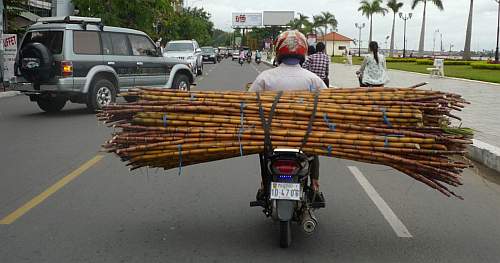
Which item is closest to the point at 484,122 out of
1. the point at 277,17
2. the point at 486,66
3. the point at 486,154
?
the point at 486,154

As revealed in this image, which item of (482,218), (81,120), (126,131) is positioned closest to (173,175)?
(126,131)

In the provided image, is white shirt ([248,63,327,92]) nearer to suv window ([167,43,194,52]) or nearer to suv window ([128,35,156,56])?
suv window ([128,35,156,56])

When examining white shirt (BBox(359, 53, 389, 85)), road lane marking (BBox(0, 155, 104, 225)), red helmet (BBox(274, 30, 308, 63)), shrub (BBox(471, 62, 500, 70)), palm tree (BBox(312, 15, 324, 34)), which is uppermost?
palm tree (BBox(312, 15, 324, 34))

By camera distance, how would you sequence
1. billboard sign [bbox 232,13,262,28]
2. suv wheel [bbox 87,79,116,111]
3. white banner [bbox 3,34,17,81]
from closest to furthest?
suv wheel [bbox 87,79,116,111] → white banner [bbox 3,34,17,81] → billboard sign [bbox 232,13,262,28]

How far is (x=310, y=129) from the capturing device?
4.20 m

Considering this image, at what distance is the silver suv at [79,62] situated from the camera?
502 inches

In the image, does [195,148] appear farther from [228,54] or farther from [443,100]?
[228,54]

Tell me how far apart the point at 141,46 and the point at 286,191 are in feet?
37.1

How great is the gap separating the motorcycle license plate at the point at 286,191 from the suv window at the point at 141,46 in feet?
36.1

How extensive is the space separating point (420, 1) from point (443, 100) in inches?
2609

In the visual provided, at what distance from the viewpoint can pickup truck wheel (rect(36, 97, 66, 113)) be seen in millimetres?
14164

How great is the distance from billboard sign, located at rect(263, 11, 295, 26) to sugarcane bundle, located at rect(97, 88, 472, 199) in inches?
4180

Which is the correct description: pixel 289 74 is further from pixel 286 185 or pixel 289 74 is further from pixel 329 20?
pixel 329 20

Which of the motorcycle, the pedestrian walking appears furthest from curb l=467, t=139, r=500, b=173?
the motorcycle
